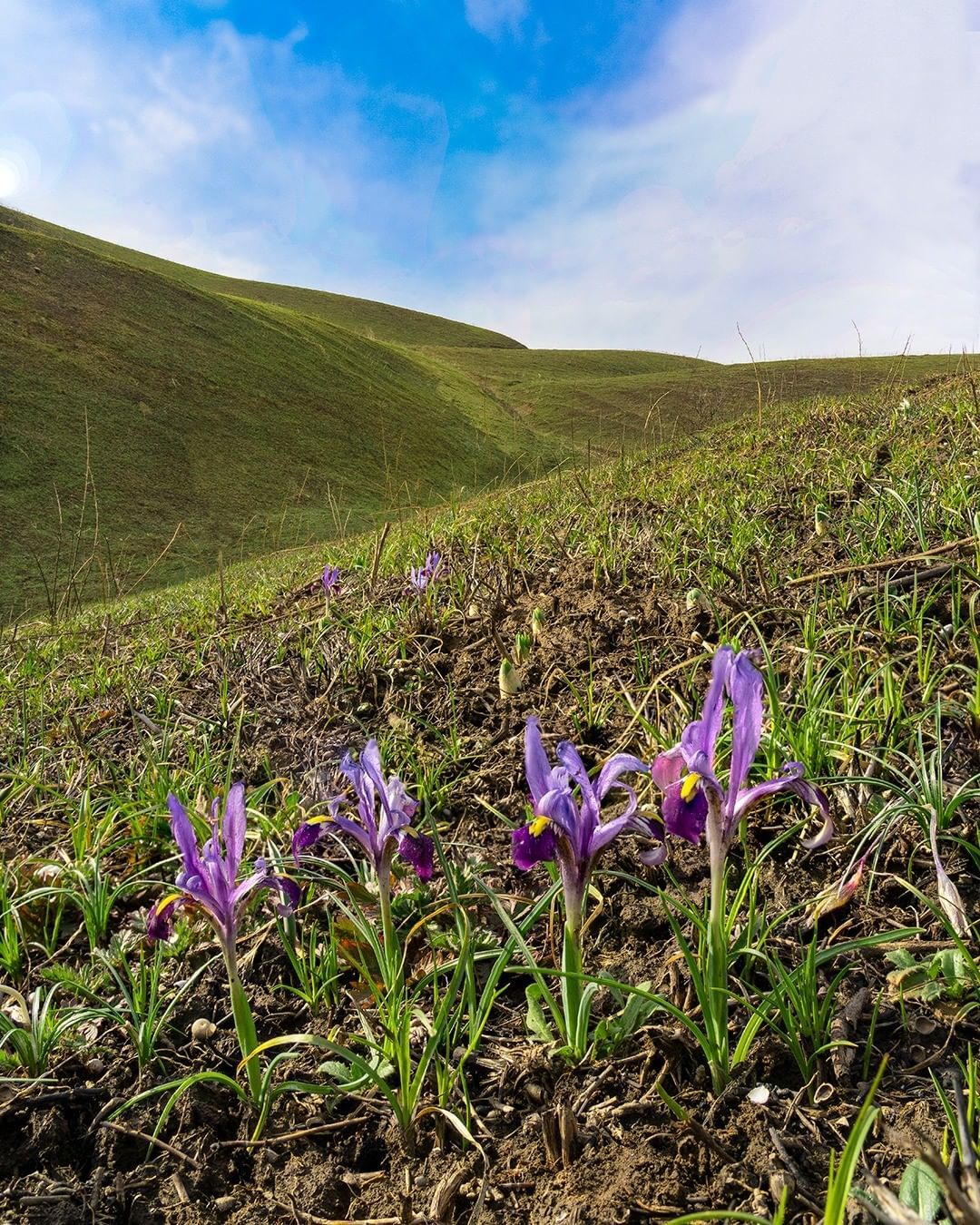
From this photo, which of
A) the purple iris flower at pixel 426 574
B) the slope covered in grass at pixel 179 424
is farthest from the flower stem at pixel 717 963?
the slope covered in grass at pixel 179 424

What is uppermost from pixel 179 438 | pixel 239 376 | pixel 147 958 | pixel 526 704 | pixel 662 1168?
pixel 239 376

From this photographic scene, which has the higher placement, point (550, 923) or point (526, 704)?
point (526, 704)

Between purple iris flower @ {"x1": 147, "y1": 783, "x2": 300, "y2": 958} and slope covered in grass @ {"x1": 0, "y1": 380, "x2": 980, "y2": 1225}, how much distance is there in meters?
0.29

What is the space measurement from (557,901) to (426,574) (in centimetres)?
251

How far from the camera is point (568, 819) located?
4.42 ft

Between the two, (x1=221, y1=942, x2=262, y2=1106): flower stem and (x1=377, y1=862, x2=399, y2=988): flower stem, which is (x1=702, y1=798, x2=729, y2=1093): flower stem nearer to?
(x1=377, y1=862, x2=399, y2=988): flower stem

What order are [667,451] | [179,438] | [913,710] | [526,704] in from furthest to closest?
[179,438], [667,451], [526,704], [913,710]

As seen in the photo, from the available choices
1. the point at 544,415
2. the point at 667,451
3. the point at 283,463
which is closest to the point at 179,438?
the point at 283,463

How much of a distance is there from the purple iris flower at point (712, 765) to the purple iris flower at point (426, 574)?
2.79 metres

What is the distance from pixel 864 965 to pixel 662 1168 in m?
0.58

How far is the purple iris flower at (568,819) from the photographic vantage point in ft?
4.25

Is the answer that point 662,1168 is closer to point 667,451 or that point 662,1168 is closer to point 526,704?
point 526,704

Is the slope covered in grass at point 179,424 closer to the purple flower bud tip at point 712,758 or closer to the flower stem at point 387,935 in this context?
the flower stem at point 387,935

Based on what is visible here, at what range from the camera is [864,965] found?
1.50 meters
